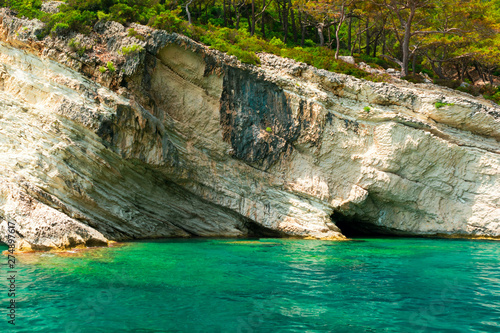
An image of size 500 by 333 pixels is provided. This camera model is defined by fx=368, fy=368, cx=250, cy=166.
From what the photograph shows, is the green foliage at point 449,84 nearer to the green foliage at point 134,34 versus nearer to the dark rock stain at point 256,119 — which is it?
the dark rock stain at point 256,119

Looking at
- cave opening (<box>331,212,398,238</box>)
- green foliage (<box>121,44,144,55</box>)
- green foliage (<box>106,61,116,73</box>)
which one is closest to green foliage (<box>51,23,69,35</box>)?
green foliage (<box>106,61,116,73</box>)

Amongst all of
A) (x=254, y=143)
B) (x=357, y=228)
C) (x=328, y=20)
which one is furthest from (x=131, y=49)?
(x=328, y=20)

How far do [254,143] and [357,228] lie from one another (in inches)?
397

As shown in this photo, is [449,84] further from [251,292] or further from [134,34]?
[251,292]

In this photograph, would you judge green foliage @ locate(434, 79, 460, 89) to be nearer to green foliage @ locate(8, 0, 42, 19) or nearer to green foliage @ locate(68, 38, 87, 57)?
green foliage @ locate(68, 38, 87, 57)

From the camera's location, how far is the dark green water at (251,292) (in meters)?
7.03

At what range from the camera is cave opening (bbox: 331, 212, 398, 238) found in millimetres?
24391

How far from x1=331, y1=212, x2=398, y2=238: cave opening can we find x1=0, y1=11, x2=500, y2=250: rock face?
0.69 feet

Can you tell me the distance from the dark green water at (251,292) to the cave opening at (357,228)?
9.27 metres

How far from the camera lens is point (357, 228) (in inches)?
1027

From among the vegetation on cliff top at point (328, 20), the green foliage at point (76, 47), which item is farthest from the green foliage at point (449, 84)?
the green foliage at point (76, 47)

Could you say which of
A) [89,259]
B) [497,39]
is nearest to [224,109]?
[89,259]

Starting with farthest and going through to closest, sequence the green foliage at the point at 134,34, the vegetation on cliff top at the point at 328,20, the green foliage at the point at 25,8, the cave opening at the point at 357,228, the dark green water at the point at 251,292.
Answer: the cave opening at the point at 357,228, the vegetation on cliff top at the point at 328,20, the green foliage at the point at 134,34, the green foliage at the point at 25,8, the dark green water at the point at 251,292

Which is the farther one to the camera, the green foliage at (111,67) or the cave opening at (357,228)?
the cave opening at (357,228)
